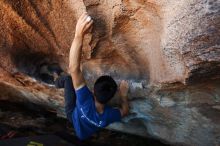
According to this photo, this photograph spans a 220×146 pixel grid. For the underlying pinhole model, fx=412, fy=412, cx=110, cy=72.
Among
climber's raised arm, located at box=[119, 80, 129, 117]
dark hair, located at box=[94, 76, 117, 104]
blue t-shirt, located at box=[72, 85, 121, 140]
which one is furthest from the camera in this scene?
climber's raised arm, located at box=[119, 80, 129, 117]

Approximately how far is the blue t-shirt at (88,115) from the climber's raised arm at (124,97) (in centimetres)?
11

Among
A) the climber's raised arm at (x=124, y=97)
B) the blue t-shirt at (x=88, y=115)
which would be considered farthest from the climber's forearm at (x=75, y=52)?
the climber's raised arm at (x=124, y=97)

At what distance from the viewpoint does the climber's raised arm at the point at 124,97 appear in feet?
9.52

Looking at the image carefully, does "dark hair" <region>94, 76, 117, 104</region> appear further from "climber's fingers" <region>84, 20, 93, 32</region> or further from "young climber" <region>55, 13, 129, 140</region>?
"climber's fingers" <region>84, 20, 93, 32</region>

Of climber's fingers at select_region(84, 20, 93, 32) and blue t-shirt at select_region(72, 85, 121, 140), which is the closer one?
climber's fingers at select_region(84, 20, 93, 32)

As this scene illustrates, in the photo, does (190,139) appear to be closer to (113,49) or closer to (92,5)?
(113,49)

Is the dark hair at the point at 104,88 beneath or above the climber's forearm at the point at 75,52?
beneath

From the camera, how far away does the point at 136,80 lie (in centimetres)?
285

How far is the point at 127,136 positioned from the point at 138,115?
0.79 m

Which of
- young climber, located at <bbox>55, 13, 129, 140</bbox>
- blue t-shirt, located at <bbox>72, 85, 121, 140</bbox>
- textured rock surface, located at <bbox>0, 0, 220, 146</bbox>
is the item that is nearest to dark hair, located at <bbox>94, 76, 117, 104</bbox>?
young climber, located at <bbox>55, 13, 129, 140</bbox>

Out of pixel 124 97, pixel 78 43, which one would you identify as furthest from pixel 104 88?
pixel 124 97

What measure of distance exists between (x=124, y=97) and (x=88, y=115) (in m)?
0.37

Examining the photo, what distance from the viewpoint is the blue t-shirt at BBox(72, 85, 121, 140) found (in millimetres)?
2658

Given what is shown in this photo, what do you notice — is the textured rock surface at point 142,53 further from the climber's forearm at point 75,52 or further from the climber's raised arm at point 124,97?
the climber's forearm at point 75,52
